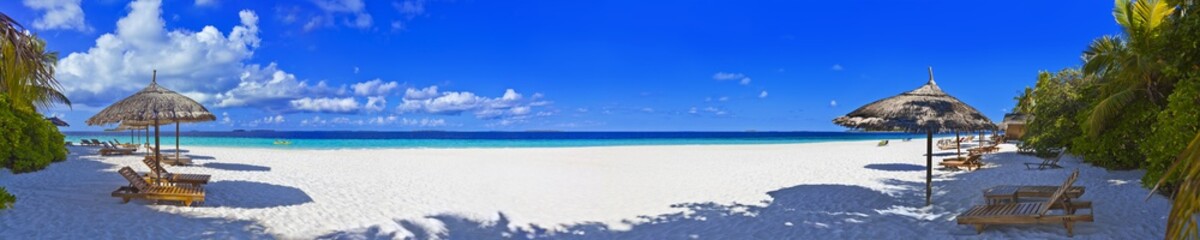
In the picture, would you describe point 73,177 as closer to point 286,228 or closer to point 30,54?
point 286,228

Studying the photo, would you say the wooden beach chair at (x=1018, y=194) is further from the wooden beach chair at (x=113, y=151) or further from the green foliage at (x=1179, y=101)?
the wooden beach chair at (x=113, y=151)

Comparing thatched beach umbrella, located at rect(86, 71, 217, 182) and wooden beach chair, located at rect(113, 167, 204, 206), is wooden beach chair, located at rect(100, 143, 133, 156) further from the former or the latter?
wooden beach chair, located at rect(113, 167, 204, 206)

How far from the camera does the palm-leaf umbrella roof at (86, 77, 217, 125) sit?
11.6 m

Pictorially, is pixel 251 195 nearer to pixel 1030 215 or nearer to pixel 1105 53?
pixel 1030 215

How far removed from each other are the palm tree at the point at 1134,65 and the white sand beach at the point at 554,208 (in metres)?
1.30

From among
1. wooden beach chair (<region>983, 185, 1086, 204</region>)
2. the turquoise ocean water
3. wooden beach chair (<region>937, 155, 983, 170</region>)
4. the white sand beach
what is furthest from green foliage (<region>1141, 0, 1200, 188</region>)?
the turquoise ocean water

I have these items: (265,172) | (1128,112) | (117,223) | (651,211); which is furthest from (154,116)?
(1128,112)

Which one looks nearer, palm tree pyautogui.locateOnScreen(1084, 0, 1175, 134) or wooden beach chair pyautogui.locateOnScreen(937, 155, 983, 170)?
palm tree pyautogui.locateOnScreen(1084, 0, 1175, 134)

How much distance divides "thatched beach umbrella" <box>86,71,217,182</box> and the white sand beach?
3.88 ft

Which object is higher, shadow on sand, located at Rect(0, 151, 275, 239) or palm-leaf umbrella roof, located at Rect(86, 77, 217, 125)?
palm-leaf umbrella roof, located at Rect(86, 77, 217, 125)

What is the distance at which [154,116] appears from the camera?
38.0ft

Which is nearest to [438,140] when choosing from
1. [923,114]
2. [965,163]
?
[965,163]

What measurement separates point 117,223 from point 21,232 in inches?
32.2

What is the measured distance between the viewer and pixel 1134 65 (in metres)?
10.3
